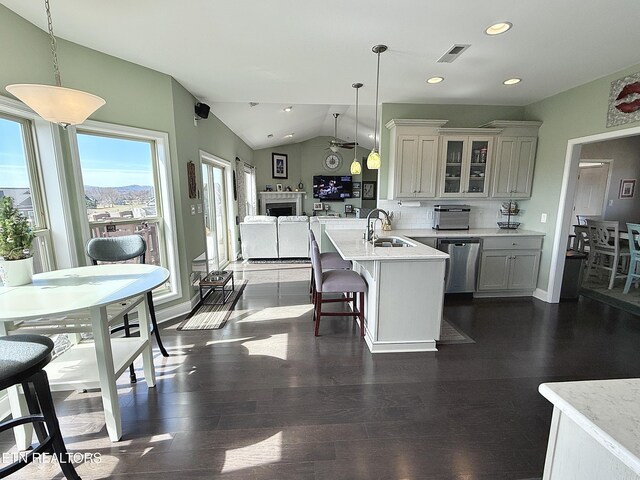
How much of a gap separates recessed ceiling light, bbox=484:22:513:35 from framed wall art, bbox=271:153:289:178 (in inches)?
297

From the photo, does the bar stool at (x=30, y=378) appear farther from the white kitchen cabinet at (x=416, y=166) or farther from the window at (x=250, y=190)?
the window at (x=250, y=190)

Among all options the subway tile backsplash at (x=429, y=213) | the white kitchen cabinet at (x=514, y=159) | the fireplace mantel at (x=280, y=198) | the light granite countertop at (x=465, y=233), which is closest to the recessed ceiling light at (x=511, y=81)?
the white kitchen cabinet at (x=514, y=159)

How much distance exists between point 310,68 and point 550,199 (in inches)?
135

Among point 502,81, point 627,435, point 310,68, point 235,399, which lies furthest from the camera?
point 502,81

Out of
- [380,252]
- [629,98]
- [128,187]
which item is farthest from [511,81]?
[128,187]

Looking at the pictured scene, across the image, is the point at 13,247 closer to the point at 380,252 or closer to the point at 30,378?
the point at 30,378

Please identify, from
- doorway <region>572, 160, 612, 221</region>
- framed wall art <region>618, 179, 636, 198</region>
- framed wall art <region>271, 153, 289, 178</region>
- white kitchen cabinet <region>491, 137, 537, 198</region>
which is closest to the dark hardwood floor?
white kitchen cabinet <region>491, 137, 537, 198</region>

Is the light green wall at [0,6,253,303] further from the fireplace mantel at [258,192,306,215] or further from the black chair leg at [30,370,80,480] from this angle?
the fireplace mantel at [258,192,306,215]

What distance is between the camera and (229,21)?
6.79 feet

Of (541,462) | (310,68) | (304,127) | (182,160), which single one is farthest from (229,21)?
(304,127)

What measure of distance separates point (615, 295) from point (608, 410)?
4754 millimetres

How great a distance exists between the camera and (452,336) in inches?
113

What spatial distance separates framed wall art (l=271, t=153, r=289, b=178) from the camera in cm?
916

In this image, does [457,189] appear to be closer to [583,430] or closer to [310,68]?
[310,68]
